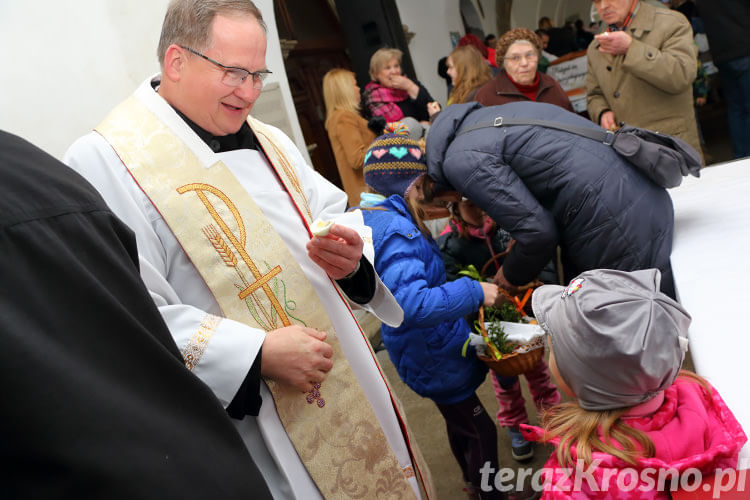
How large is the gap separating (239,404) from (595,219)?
148cm

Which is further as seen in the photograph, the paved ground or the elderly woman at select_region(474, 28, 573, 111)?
the elderly woman at select_region(474, 28, 573, 111)

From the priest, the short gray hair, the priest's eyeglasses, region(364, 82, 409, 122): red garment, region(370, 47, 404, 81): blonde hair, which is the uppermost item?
the short gray hair

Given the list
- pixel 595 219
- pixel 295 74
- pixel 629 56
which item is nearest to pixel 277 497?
pixel 595 219

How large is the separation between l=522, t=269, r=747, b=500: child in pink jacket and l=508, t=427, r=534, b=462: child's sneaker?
4.77 ft

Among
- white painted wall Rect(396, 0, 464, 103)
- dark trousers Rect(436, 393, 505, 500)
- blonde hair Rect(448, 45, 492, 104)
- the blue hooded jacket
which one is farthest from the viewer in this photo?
white painted wall Rect(396, 0, 464, 103)

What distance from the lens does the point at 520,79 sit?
12.8 feet

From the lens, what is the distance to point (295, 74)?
698cm

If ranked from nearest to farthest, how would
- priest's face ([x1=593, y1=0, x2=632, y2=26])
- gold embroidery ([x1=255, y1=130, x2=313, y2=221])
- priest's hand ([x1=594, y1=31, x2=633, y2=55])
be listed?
gold embroidery ([x1=255, y1=130, x2=313, y2=221]) < priest's hand ([x1=594, y1=31, x2=633, y2=55]) < priest's face ([x1=593, y1=0, x2=632, y2=26])

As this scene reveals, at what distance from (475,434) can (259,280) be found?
1.28 m

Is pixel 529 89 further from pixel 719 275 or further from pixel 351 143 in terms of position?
pixel 719 275

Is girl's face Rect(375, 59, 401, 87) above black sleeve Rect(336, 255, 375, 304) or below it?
above

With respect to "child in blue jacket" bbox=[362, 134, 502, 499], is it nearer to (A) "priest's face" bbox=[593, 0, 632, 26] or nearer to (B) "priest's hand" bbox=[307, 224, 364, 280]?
(B) "priest's hand" bbox=[307, 224, 364, 280]

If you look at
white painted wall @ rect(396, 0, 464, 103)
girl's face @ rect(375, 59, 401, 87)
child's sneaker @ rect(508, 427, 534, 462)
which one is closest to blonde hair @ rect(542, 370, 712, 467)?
child's sneaker @ rect(508, 427, 534, 462)

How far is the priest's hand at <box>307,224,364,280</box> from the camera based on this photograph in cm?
158
